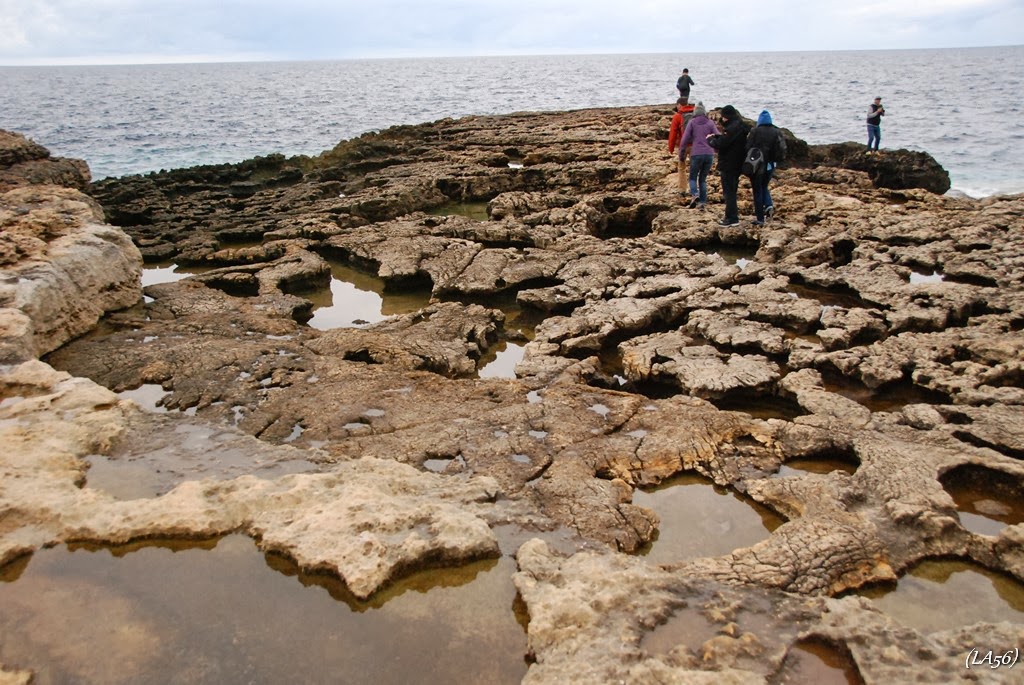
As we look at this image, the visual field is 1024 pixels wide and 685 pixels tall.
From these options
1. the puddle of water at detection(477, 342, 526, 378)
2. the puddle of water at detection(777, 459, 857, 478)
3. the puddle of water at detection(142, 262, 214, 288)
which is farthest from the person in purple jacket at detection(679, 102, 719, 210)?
the puddle of water at detection(142, 262, 214, 288)

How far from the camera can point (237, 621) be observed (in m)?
3.08

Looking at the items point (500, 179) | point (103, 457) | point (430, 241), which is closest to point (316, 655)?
point (103, 457)

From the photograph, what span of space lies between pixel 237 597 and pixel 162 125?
5010 cm

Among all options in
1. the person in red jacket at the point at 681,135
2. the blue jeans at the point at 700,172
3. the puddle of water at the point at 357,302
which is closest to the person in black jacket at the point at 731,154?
the blue jeans at the point at 700,172

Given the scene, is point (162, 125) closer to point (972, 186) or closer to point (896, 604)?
point (972, 186)

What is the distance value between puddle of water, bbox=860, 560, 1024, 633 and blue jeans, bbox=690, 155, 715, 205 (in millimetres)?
8803

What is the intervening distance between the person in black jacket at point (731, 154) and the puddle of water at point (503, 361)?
4.96m

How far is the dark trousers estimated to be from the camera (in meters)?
10.6

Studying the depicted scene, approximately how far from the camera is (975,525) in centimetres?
418

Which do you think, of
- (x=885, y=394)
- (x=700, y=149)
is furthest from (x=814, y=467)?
(x=700, y=149)

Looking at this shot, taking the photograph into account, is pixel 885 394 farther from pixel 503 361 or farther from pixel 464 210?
pixel 464 210

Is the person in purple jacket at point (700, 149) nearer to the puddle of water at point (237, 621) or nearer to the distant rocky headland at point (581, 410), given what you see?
the distant rocky headland at point (581, 410)

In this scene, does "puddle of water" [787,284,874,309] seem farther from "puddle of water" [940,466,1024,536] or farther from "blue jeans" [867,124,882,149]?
"blue jeans" [867,124,882,149]

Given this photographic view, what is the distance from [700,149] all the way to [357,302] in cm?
646
